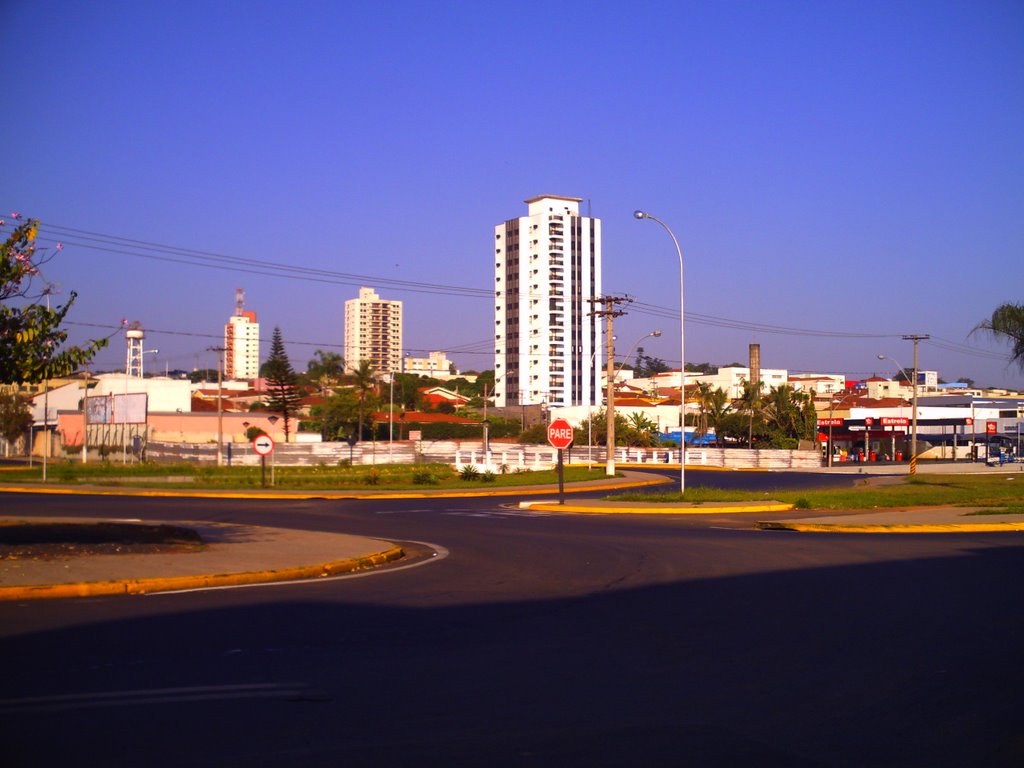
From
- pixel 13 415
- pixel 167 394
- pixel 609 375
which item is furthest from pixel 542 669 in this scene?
pixel 167 394

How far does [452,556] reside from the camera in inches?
701

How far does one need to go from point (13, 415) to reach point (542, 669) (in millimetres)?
78232

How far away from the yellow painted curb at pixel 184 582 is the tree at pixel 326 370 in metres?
95.5

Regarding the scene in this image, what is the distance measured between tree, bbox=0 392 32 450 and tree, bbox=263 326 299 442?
24.4 m

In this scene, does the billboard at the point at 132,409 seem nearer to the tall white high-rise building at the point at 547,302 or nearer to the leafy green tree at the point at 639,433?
the leafy green tree at the point at 639,433

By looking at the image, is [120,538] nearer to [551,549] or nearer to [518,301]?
[551,549]

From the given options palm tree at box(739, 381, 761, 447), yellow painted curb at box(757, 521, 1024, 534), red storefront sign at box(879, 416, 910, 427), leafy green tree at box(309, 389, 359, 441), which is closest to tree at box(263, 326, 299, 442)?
leafy green tree at box(309, 389, 359, 441)

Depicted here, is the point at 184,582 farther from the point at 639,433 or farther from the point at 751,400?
the point at 751,400

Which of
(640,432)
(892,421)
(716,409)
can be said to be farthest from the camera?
(716,409)

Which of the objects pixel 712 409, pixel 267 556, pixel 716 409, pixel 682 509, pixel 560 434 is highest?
pixel 712 409

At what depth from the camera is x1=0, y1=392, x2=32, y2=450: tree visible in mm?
75562

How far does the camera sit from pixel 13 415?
251 feet

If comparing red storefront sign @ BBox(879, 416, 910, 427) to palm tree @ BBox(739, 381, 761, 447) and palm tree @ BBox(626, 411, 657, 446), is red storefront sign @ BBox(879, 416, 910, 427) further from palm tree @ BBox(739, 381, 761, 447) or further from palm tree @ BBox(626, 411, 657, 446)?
palm tree @ BBox(626, 411, 657, 446)

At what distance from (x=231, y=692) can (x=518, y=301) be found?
136 metres
